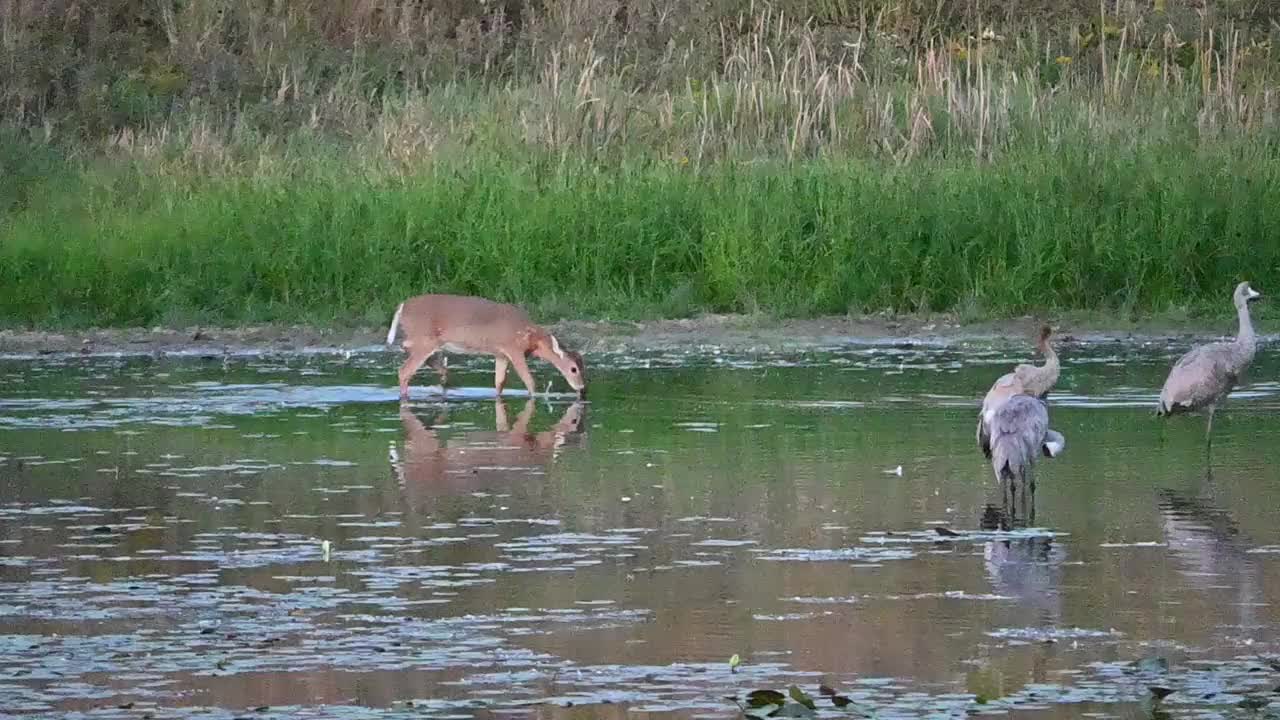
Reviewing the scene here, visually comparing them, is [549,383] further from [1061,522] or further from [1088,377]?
[1061,522]

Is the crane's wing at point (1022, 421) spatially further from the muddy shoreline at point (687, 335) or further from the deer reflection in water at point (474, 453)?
the muddy shoreline at point (687, 335)

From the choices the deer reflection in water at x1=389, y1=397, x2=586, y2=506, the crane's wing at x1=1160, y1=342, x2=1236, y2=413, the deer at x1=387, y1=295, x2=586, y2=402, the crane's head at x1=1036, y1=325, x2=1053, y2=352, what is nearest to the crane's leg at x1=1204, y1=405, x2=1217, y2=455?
the crane's wing at x1=1160, y1=342, x2=1236, y2=413

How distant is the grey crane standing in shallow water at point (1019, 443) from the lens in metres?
9.80

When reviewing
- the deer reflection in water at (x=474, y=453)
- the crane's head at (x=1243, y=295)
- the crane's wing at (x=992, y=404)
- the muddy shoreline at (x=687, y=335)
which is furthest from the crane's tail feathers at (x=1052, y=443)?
the muddy shoreline at (x=687, y=335)

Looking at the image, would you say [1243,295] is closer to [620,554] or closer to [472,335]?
[472,335]

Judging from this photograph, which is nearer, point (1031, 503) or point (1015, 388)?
point (1031, 503)

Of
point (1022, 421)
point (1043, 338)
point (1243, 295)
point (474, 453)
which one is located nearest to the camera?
point (1022, 421)

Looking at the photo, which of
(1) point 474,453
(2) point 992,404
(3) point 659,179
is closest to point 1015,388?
(2) point 992,404

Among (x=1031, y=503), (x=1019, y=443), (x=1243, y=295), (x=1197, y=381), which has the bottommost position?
(x=1031, y=503)

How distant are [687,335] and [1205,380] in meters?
5.98

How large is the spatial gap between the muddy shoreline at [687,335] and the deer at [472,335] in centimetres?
181

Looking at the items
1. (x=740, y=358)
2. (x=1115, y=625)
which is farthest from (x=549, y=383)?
(x=1115, y=625)

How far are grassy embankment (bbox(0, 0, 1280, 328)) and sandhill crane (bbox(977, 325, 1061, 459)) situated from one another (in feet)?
21.5

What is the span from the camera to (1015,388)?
10.9 meters
